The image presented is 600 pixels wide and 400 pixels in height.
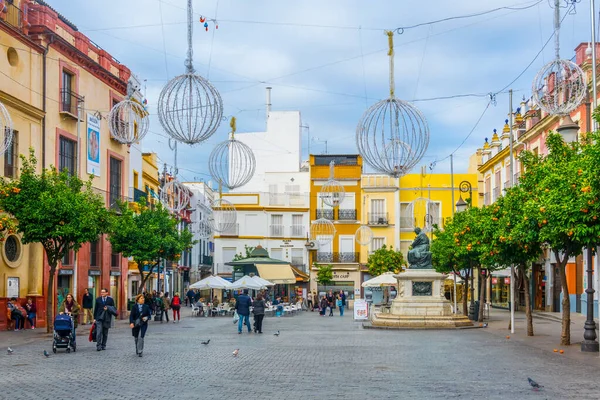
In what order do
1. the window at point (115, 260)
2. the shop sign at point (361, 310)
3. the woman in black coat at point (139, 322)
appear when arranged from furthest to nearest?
the window at point (115, 260)
the shop sign at point (361, 310)
the woman in black coat at point (139, 322)

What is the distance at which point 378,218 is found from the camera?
7244cm

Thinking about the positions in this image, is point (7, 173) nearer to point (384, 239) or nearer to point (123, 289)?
point (123, 289)

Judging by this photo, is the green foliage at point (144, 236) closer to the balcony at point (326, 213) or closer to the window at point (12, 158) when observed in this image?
the window at point (12, 158)

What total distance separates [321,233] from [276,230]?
4.30 meters

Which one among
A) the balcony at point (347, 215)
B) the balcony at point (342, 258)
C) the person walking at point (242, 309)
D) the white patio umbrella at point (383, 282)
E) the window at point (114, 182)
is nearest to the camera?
the person walking at point (242, 309)

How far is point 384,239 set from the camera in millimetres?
72312

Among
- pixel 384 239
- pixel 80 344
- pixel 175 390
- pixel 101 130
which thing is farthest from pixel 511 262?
pixel 384 239

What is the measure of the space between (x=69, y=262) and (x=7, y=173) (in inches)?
273

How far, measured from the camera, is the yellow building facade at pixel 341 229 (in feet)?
236

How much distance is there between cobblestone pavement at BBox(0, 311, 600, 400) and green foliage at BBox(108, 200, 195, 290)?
12836mm

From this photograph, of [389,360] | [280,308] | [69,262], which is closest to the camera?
[389,360]

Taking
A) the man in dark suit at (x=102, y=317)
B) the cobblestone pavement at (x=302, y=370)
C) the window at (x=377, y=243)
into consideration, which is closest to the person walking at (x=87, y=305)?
the cobblestone pavement at (x=302, y=370)

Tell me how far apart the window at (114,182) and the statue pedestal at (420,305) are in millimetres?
16090

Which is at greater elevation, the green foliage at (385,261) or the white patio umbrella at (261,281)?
the green foliage at (385,261)
